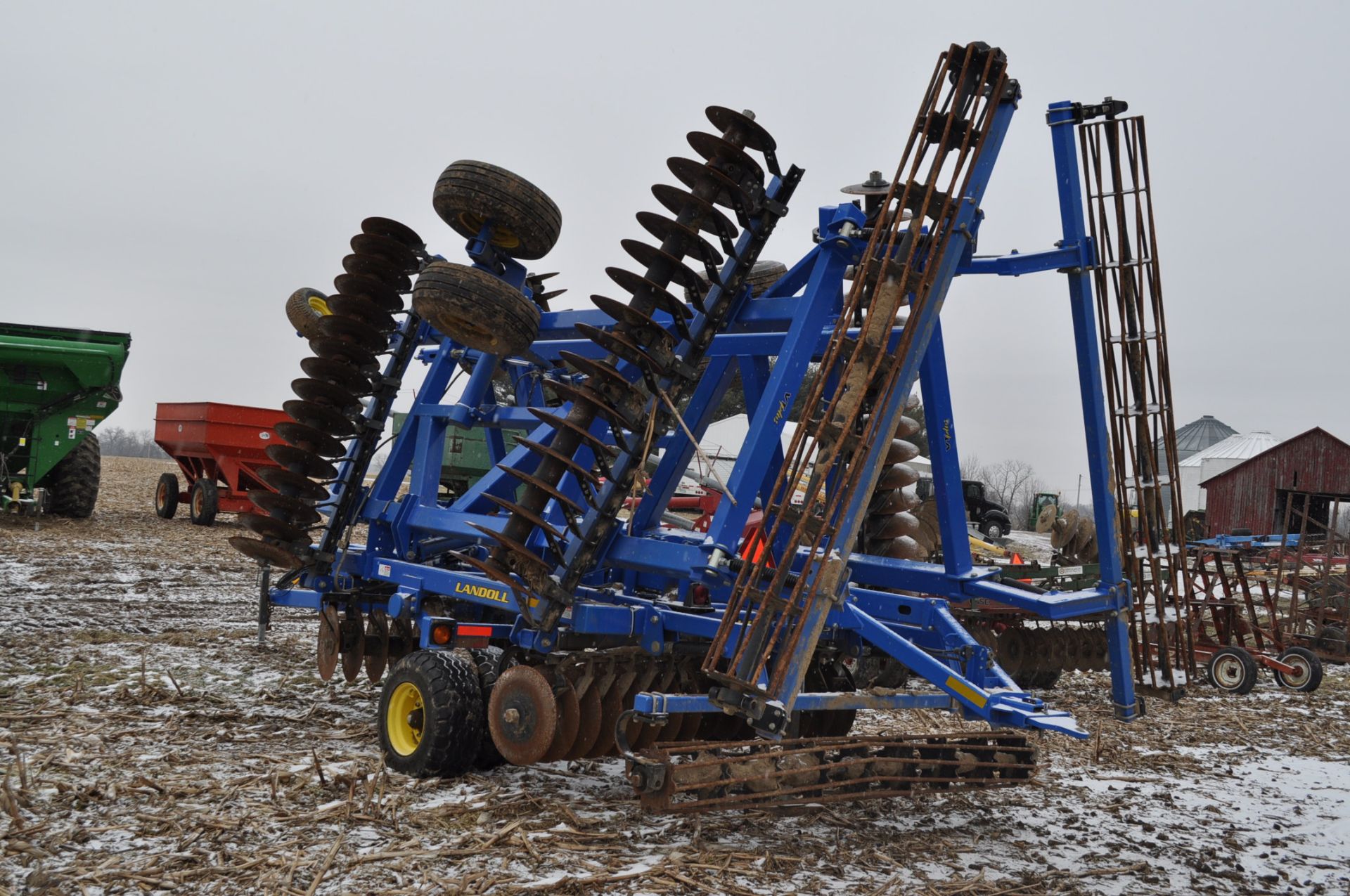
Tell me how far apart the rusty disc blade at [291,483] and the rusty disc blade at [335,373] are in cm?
56

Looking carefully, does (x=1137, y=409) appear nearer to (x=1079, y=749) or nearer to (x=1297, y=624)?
(x=1079, y=749)

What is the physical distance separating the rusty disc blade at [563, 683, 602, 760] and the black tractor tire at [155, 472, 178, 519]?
1485cm

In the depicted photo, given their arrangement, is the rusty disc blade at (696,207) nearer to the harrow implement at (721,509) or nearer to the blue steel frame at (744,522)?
the harrow implement at (721,509)

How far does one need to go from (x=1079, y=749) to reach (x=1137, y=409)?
2.15 metres

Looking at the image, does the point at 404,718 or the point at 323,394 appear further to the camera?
the point at 323,394

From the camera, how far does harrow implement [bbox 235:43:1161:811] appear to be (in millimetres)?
4477

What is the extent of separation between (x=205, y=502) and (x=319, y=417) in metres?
11.3

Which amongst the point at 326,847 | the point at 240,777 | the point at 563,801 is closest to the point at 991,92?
the point at 563,801

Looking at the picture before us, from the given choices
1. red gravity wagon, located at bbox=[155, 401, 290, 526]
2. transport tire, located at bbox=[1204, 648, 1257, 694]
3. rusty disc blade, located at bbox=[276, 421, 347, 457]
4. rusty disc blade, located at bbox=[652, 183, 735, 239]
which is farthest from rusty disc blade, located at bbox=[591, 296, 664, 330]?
red gravity wagon, located at bbox=[155, 401, 290, 526]

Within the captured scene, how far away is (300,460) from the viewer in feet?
21.2

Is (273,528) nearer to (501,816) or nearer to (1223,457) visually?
(501,816)

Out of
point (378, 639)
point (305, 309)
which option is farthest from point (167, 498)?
point (378, 639)

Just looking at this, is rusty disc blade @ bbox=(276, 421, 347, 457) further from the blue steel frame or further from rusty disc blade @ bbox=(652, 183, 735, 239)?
rusty disc blade @ bbox=(652, 183, 735, 239)

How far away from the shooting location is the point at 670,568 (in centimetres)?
490
